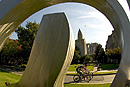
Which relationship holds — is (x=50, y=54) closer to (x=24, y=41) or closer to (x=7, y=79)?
(x=7, y=79)

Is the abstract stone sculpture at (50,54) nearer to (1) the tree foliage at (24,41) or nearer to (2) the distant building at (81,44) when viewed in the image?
(1) the tree foliage at (24,41)

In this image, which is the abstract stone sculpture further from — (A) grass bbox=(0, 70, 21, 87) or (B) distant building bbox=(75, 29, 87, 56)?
(B) distant building bbox=(75, 29, 87, 56)

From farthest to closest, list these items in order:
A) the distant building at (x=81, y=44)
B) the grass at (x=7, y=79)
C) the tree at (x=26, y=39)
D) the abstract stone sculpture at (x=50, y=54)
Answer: the distant building at (x=81, y=44), the tree at (x=26, y=39), the grass at (x=7, y=79), the abstract stone sculpture at (x=50, y=54)

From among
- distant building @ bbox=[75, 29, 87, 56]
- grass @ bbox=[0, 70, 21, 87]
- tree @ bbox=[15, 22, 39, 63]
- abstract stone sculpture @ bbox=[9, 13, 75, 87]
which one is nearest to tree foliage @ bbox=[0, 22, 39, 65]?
tree @ bbox=[15, 22, 39, 63]

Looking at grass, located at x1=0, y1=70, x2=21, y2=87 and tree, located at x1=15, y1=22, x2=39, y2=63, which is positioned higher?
tree, located at x1=15, y1=22, x2=39, y2=63

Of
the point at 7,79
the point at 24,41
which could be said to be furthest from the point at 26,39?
the point at 7,79

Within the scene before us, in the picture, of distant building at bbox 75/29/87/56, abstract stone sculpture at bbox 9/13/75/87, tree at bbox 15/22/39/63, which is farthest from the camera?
distant building at bbox 75/29/87/56

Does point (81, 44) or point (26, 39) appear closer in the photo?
point (26, 39)

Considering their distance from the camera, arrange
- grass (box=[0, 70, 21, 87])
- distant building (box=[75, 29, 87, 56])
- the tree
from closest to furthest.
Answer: grass (box=[0, 70, 21, 87]), the tree, distant building (box=[75, 29, 87, 56])

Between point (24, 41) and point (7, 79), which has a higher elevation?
point (24, 41)

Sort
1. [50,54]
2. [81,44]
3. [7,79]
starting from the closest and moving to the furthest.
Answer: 1. [50,54]
2. [7,79]
3. [81,44]

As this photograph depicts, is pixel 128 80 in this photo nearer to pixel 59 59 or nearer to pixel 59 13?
pixel 59 59

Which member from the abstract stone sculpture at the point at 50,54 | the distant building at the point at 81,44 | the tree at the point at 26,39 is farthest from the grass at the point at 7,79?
the distant building at the point at 81,44

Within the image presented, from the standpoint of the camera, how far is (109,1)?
4.72 meters
